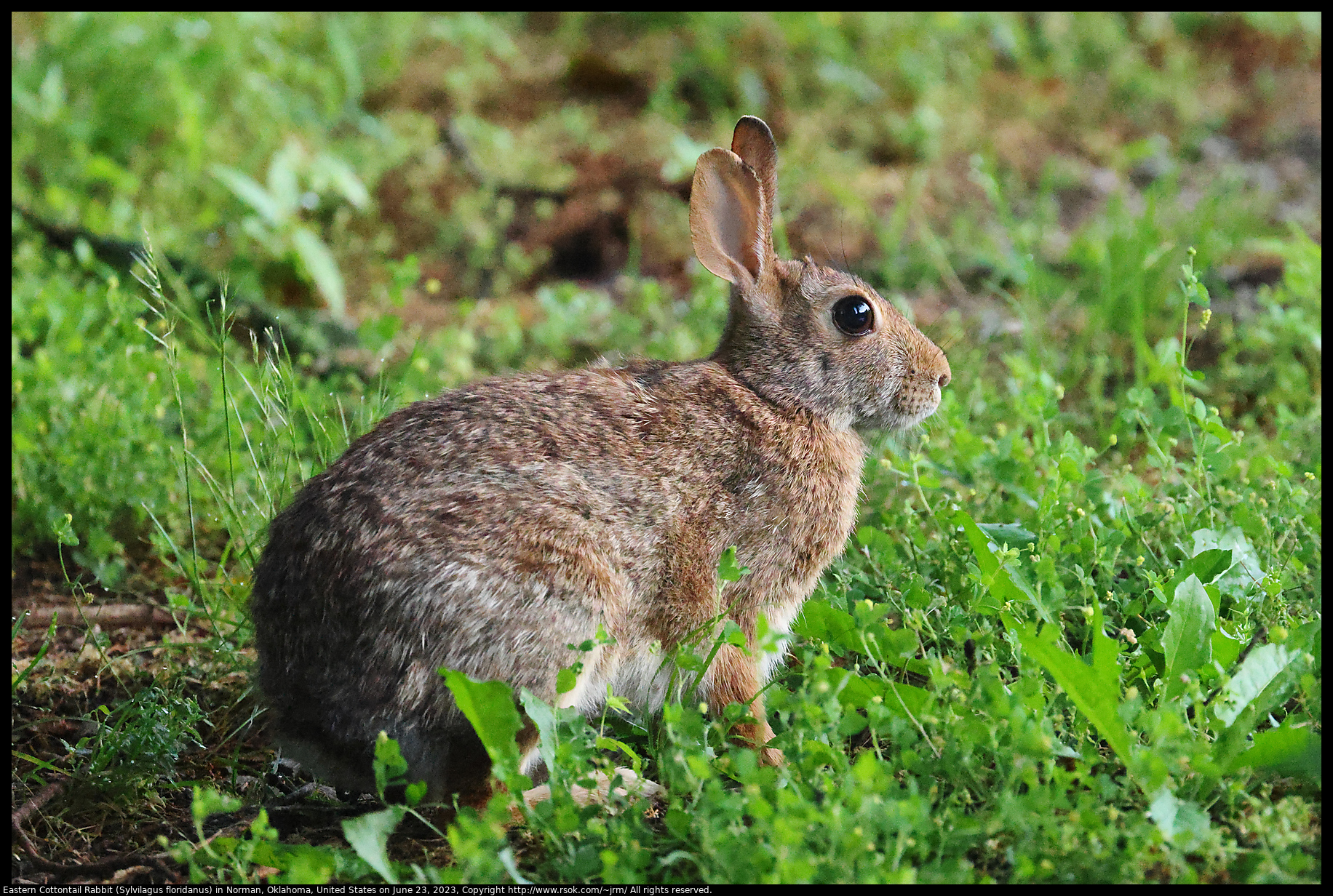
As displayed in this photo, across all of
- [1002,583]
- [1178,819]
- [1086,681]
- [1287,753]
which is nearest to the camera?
[1178,819]

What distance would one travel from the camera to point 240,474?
4781 mm

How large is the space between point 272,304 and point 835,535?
13.0ft

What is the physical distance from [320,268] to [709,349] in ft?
7.58

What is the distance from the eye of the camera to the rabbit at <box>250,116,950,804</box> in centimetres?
322

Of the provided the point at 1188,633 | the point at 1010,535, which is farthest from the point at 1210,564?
the point at 1010,535

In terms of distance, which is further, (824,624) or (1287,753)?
(824,624)

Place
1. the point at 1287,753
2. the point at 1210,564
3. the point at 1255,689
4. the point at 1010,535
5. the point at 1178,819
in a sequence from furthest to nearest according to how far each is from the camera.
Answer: the point at 1010,535, the point at 1210,564, the point at 1255,689, the point at 1287,753, the point at 1178,819

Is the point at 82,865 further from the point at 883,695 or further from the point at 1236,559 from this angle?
the point at 1236,559

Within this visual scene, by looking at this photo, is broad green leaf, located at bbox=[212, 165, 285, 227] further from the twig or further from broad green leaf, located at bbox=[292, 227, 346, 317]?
the twig

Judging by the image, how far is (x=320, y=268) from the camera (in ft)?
22.0
